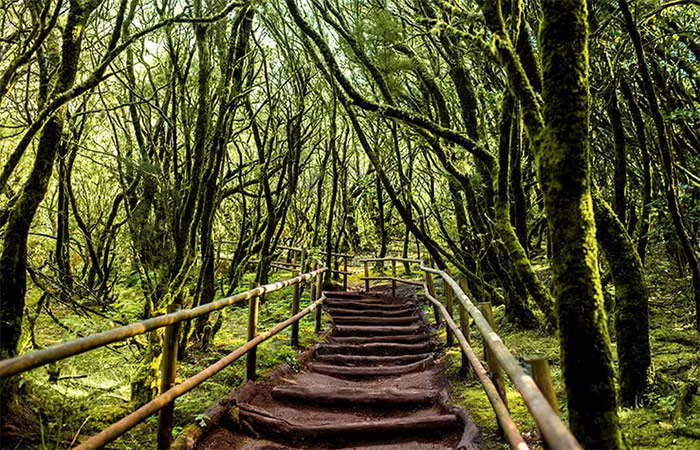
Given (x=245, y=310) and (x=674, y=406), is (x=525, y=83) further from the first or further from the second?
(x=245, y=310)

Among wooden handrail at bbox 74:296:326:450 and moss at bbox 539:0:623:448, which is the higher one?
moss at bbox 539:0:623:448

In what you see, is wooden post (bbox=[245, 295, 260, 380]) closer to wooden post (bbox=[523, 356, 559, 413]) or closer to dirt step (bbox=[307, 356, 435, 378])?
dirt step (bbox=[307, 356, 435, 378])

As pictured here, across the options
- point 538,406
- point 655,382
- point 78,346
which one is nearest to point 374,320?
point 655,382

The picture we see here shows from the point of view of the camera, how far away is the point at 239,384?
4.54 metres

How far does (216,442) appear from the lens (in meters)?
3.30

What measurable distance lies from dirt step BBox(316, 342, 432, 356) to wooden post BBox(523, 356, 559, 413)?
15.9ft

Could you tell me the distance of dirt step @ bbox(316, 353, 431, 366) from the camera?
242 inches

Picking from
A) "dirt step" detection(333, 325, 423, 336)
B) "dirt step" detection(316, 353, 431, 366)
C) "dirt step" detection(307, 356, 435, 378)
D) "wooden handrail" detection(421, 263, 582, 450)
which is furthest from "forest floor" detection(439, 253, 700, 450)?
"dirt step" detection(333, 325, 423, 336)

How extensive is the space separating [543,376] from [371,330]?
6.12 meters

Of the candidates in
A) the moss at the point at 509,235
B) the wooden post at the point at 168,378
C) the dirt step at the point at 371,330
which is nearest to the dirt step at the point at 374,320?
the dirt step at the point at 371,330

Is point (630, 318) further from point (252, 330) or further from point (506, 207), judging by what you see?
point (252, 330)

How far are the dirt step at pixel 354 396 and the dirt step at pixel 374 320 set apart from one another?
3.89 m

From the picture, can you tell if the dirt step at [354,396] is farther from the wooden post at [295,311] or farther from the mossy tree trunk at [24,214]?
the mossy tree trunk at [24,214]

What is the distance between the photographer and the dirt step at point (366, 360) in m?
6.15
